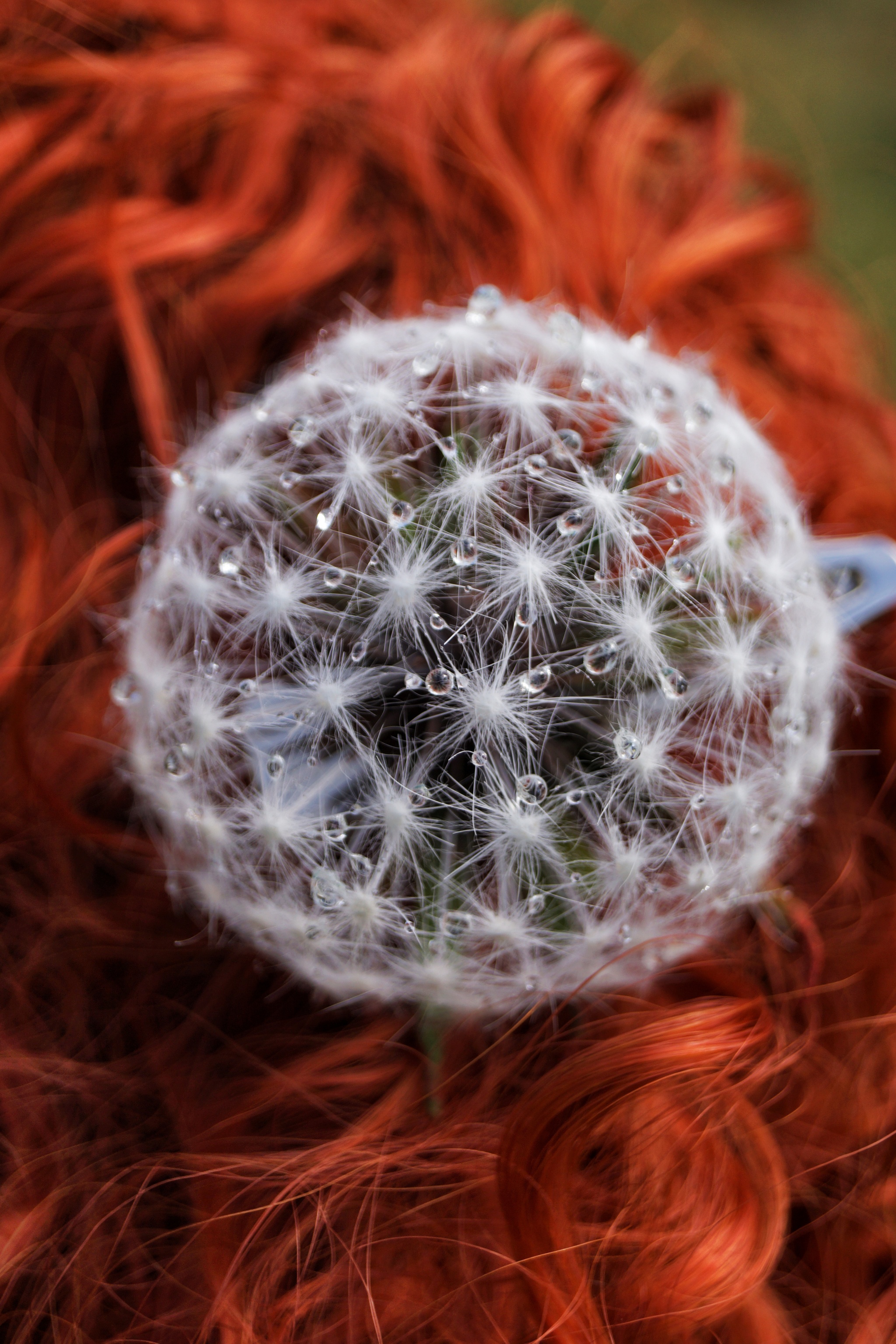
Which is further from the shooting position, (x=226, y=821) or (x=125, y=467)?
(x=125, y=467)

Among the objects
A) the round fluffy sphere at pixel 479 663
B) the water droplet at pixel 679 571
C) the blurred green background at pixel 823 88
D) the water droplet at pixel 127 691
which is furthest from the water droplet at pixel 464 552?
the blurred green background at pixel 823 88

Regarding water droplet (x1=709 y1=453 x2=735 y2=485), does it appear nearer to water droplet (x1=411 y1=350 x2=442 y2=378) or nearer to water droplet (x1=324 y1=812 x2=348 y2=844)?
water droplet (x1=411 y1=350 x2=442 y2=378)

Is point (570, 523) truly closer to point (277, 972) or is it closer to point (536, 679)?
point (536, 679)

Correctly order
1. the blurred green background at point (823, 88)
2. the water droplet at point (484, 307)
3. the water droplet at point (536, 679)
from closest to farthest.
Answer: the water droplet at point (536, 679) < the water droplet at point (484, 307) < the blurred green background at point (823, 88)

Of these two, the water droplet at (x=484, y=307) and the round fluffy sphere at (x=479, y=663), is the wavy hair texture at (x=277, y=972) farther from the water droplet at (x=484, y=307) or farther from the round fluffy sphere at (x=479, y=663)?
the water droplet at (x=484, y=307)

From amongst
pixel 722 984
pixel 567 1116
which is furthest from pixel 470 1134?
pixel 722 984

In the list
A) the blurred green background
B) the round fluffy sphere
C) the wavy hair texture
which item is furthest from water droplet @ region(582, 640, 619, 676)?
the blurred green background

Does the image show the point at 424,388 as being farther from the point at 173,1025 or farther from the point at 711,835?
the point at 173,1025
